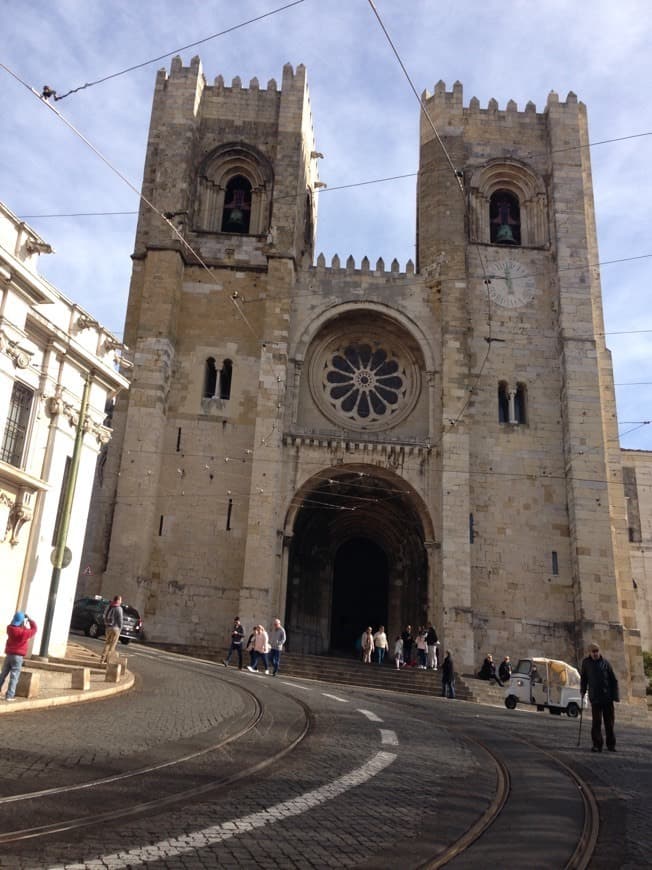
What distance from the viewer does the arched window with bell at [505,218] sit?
27391 millimetres

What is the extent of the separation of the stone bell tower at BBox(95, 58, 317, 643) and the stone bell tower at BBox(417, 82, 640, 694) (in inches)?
207

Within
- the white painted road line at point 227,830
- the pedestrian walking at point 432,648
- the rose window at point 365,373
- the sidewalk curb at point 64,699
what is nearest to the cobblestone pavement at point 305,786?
the white painted road line at point 227,830

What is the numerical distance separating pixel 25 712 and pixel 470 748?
4.64 metres

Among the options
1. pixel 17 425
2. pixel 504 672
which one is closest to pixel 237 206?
pixel 17 425

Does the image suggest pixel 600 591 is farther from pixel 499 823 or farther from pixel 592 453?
pixel 499 823

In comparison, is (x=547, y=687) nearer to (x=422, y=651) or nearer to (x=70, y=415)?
(x=422, y=651)

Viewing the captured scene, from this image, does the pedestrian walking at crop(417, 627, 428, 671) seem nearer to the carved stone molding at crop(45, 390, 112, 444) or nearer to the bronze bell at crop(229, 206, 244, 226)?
the carved stone molding at crop(45, 390, 112, 444)

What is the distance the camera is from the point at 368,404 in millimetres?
26062

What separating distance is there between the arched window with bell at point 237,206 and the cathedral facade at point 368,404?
94mm

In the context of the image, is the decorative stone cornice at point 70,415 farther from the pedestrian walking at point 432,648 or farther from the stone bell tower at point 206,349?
the pedestrian walking at point 432,648

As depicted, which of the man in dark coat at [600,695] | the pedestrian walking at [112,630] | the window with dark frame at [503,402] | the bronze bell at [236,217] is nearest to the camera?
the man in dark coat at [600,695]

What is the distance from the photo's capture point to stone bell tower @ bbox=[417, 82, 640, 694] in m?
22.3

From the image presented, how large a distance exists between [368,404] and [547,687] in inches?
475

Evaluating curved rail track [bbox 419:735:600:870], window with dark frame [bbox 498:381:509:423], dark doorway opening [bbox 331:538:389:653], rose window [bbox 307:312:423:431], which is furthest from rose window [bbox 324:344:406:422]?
curved rail track [bbox 419:735:600:870]
